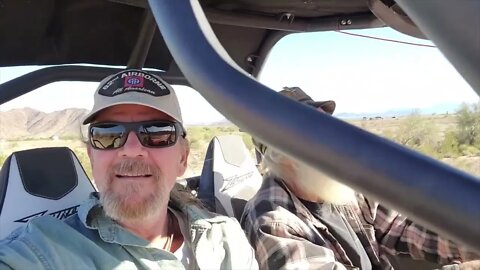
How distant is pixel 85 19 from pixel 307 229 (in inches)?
42.2

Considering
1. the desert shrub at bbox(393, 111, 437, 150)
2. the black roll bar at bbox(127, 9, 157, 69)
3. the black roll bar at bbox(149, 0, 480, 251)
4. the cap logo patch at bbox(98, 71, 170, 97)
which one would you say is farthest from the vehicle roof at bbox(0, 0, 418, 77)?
the desert shrub at bbox(393, 111, 437, 150)

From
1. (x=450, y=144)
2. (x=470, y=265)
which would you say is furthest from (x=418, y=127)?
(x=470, y=265)

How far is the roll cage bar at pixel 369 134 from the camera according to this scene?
1.54 feet

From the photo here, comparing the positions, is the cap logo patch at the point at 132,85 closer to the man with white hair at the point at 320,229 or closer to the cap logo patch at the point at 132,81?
the cap logo patch at the point at 132,81

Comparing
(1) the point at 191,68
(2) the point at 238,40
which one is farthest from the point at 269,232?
(1) the point at 191,68

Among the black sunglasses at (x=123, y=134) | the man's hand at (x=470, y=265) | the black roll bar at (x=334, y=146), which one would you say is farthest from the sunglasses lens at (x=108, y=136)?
the man's hand at (x=470, y=265)

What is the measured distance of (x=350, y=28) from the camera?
2.38m

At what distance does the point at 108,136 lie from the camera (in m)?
1.62

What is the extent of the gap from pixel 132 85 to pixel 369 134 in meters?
1.31

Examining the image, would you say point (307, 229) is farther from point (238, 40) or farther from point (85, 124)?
point (238, 40)

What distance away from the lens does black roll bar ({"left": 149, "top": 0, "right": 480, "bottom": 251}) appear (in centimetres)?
47

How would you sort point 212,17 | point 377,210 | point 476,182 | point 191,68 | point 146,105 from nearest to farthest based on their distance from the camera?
point 476,182, point 191,68, point 146,105, point 212,17, point 377,210

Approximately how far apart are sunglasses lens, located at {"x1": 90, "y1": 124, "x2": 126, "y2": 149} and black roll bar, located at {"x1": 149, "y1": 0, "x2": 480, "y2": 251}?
39.8 inches

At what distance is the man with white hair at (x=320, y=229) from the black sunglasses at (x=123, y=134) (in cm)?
28
